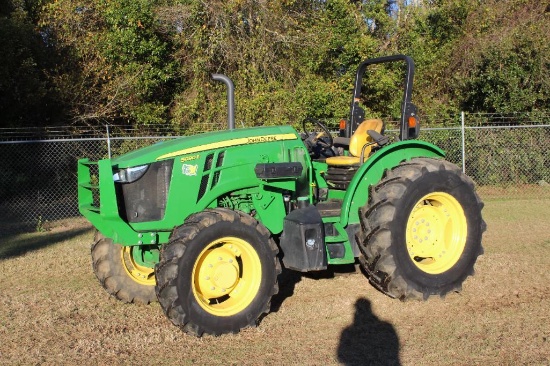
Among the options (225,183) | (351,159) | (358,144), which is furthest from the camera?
(358,144)

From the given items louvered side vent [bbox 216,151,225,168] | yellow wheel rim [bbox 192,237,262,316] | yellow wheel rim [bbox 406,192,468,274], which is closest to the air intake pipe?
louvered side vent [bbox 216,151,225,168]

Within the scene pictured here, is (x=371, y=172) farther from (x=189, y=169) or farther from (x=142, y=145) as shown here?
(x=142, y=145)

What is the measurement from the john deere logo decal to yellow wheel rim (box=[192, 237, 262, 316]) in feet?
2.19

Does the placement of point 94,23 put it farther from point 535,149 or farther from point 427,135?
point 535,149

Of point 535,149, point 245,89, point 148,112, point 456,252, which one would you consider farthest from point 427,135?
point 456,252

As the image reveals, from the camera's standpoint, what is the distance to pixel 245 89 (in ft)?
53.1

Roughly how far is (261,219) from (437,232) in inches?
Result: 71.1

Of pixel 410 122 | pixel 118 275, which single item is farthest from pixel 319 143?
pixel 118 275

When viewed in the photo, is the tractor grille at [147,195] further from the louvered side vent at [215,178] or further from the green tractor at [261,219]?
the louvered side vent at [215,178]

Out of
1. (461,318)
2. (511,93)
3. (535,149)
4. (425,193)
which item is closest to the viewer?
(461,318)

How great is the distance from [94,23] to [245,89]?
4.31 meters

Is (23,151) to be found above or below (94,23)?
below

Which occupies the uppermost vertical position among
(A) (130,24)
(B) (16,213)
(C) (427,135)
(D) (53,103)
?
(A) (130,24)

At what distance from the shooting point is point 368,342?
485 centimetres
